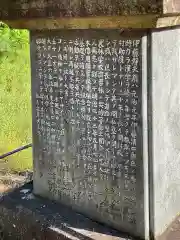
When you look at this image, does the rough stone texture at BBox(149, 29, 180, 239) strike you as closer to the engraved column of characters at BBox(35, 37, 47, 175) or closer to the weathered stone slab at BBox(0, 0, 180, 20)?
the weathered stone slab at BBox(0, 0, 180, 20)

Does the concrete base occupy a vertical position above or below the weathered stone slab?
below

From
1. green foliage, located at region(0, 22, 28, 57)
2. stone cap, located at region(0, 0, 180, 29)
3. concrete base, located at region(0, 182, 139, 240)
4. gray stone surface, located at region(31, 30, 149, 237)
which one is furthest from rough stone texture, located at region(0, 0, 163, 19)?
green foliage, located at region(0, 22, 28, 57)

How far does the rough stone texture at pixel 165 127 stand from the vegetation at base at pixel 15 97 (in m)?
2.47

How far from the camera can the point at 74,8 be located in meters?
2.45

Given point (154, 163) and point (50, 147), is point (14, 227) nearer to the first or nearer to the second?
point (50, 147)

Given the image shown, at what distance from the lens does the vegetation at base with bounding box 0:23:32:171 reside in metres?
5.13

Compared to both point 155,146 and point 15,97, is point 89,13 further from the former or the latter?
point 15,97

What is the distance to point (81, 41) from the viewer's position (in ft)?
8.59

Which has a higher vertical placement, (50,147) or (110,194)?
(50,147)

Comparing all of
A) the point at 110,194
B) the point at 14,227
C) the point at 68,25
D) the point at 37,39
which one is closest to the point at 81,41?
the point at 68,25

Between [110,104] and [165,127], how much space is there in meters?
0.37

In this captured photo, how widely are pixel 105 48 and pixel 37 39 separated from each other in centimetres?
60

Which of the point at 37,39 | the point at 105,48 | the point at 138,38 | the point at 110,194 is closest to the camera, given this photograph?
the point at 138,38

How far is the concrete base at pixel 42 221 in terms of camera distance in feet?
8.79
